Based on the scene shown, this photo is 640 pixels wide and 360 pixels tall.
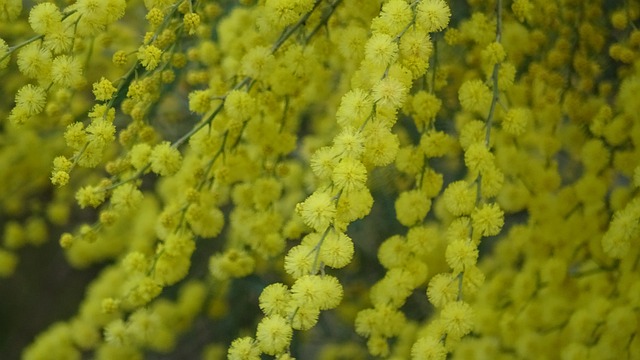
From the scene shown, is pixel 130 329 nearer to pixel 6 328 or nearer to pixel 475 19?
pixel 475 19

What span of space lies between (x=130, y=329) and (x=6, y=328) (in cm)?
135

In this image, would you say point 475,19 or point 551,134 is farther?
point 551,134

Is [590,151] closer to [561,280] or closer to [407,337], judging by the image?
[561,280]

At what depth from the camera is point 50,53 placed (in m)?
0.98

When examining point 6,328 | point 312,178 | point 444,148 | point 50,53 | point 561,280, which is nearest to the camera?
point 50,53

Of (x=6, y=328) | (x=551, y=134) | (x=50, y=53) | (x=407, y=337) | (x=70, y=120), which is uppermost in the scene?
(x=50, y=53)

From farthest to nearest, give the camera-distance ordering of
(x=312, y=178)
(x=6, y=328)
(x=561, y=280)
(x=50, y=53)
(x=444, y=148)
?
(x=6, y=328), (x=312, y=178), (x=561, y=280), (x=444, y=148), (x=50, y=53)

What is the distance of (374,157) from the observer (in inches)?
35.3

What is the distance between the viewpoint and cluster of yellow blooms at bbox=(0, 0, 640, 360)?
897 mm

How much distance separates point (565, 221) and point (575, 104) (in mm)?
165

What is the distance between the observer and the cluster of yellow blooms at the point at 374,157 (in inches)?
35.3

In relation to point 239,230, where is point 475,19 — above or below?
above

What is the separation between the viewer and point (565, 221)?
1.25 meters

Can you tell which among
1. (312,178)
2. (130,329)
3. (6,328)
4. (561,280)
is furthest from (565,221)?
(6,328)
